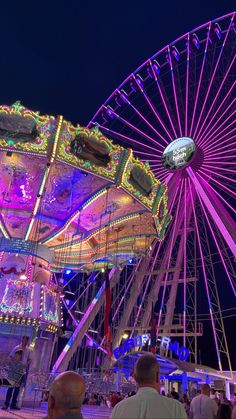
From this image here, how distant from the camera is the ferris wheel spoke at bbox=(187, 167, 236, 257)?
→ 17422 mm

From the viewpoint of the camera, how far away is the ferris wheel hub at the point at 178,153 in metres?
20.9

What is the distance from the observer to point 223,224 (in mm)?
18078

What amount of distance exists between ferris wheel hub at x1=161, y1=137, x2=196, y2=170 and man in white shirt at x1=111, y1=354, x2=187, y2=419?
1881 cm

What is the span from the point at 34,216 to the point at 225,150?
11.0 metres

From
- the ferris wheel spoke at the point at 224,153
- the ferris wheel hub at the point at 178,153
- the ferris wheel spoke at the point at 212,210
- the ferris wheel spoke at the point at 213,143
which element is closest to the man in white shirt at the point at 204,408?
the ferris wheel spoke at the point at 212,210

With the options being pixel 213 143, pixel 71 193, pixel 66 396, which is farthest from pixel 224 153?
pixel 66 396

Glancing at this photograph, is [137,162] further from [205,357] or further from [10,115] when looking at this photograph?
[205,357]

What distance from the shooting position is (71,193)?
41.1 ft

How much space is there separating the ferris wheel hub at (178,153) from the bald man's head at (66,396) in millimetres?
19169

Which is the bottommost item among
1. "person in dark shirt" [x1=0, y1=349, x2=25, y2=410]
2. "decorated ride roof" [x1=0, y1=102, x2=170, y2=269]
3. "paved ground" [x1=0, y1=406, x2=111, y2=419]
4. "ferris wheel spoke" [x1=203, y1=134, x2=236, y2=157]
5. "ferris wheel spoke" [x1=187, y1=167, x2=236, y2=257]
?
"paved ground" [x1=0, y1=406, x2=111, y2=419]

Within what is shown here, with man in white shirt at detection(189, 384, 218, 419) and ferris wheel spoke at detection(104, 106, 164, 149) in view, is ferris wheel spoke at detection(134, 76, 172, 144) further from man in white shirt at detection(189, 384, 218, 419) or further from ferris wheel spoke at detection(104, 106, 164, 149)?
man in white shirt at detection(189, 384, 218, 419)

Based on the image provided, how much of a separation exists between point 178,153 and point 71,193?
1017 cm

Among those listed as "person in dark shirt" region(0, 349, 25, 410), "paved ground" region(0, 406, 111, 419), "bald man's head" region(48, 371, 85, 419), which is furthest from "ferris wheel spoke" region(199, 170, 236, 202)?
"bald man's head" region(48, 371, 85, 419)

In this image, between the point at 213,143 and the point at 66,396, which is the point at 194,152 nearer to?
the point at 213,143
